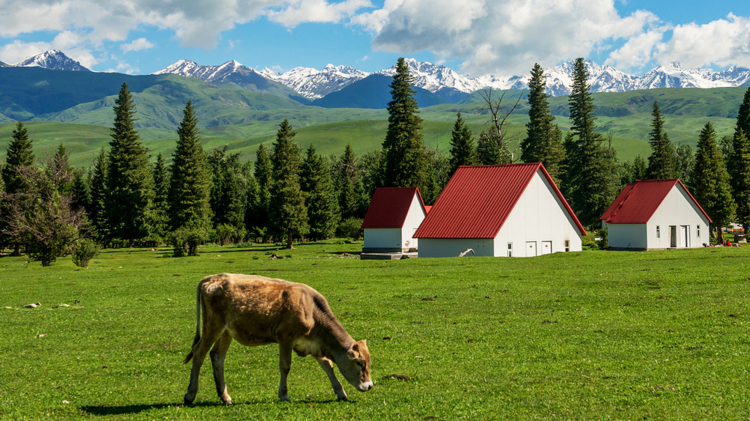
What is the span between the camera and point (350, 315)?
19422 millimetres

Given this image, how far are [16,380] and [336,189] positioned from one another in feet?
353

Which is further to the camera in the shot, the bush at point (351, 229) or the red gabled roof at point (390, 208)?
the bush at point (351, 229)

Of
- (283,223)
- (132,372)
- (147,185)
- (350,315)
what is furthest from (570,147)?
(132,372)

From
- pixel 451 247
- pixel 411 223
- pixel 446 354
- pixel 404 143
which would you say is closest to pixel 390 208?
pixel 411 223

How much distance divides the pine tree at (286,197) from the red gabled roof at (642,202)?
131 feet

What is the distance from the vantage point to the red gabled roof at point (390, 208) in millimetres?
67625

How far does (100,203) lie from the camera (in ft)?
306

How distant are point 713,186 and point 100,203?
87.2 m

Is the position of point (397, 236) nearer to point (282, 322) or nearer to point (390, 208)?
point (390, 208)

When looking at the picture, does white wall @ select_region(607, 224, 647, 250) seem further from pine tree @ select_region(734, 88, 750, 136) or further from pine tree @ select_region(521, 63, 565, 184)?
pine tree @ select_region(734, 88, 750, 136)

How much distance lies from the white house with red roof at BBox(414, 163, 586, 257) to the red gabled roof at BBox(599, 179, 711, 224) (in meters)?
10.1

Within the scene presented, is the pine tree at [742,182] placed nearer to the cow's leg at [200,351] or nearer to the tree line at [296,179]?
the tree line at [296,179]

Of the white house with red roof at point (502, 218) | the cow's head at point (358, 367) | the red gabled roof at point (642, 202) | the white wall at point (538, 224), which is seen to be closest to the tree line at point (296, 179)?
the red gabled roof at point (642, 202)

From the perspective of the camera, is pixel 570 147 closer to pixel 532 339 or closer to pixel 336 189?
pixel 336 189
